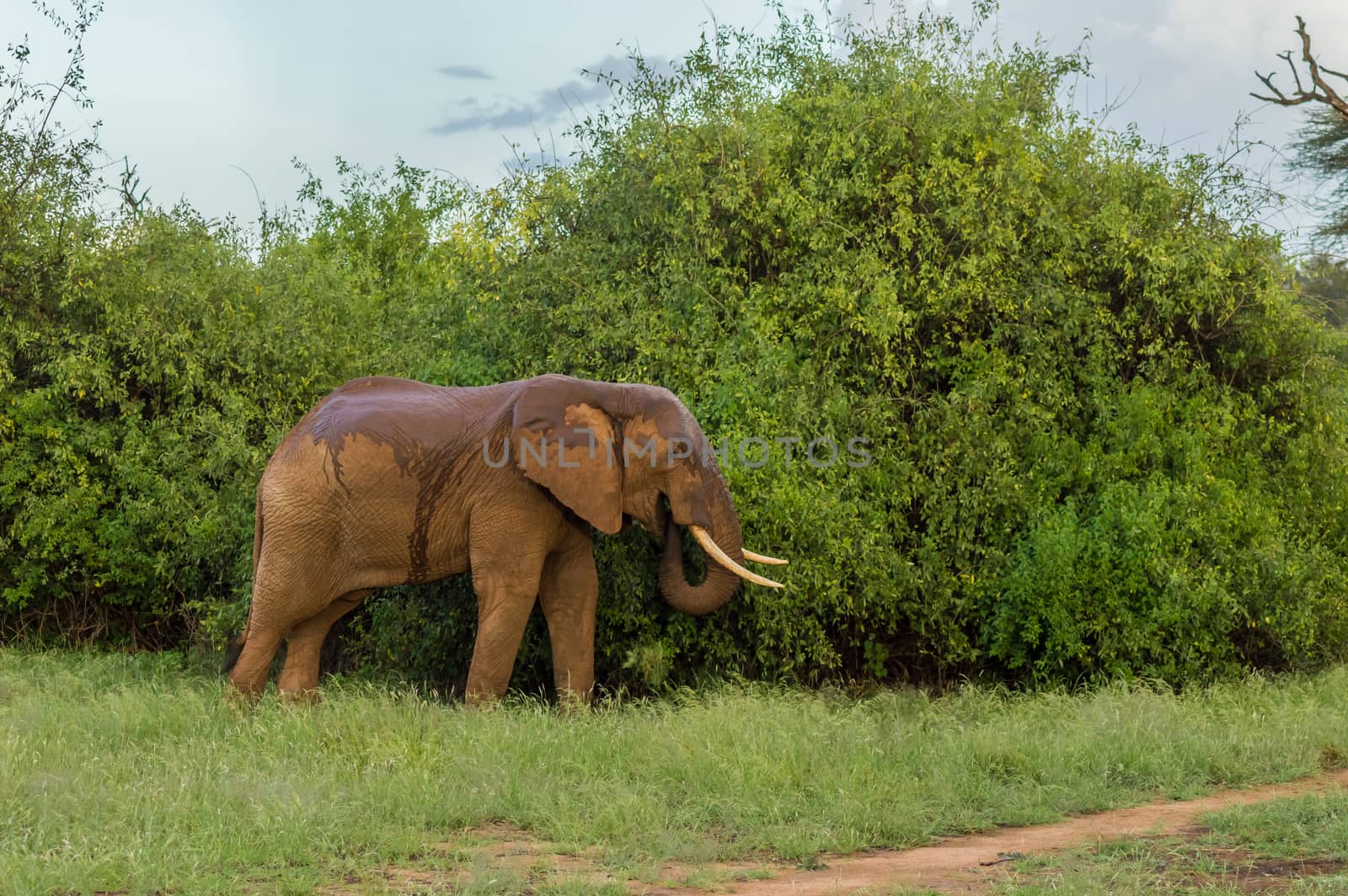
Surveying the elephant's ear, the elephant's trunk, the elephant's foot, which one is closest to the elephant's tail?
the elephant's foot

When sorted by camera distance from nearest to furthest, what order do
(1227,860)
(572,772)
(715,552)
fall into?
(1227,860) < (572,772) < (715,552)

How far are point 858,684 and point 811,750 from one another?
332 centimetres

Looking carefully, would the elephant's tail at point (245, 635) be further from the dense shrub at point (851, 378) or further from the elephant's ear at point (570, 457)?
the elephant's ear at point (570, 457)

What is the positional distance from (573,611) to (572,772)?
2.14 m

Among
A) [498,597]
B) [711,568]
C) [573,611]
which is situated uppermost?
[711,568]

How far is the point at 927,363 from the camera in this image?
11664 millimetres

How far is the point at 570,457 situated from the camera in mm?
8977

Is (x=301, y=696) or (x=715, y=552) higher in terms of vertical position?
(x=715, y=552)

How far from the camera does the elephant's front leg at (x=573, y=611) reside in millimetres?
9508

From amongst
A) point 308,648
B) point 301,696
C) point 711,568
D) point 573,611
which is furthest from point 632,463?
point 301,696

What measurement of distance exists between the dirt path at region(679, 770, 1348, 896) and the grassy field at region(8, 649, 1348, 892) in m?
0.15

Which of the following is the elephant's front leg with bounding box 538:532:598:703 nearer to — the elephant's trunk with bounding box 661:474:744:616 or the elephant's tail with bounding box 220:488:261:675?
the elephant's trunk with bounding box 661:474:744:616

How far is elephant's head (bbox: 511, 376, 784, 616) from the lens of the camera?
901cm

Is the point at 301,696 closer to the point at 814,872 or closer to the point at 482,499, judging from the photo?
the point at 482,499
